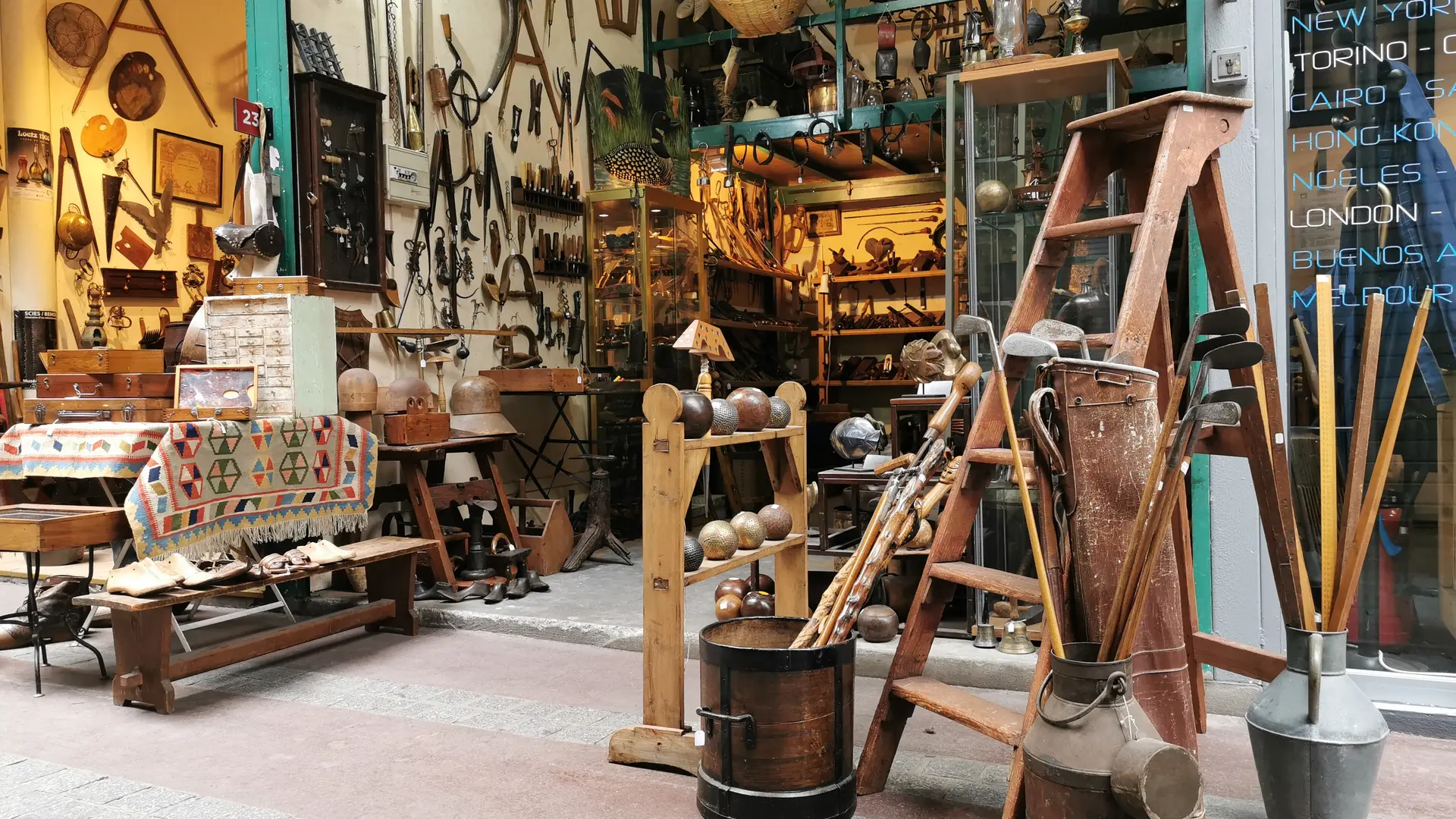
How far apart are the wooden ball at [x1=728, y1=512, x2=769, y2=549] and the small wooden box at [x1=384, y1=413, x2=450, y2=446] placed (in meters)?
2.32

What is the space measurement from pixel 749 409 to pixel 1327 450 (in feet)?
5.73

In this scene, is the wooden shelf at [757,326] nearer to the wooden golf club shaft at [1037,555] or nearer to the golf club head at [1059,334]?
the golf club head at [1059,334]

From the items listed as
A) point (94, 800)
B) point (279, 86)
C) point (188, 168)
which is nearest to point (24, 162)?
point (188, 168)

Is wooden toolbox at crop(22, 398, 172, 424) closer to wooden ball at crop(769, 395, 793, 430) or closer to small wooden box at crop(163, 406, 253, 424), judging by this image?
small wooden box at crop(163, 406, 253, 424)

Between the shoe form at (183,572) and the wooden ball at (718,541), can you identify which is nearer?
the wooden ball at (718,541)

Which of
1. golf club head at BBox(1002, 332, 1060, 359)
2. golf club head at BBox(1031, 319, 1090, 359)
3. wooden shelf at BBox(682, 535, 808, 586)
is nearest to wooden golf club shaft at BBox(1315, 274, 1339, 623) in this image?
golf club head at BBox(1031, 319, 1090, 359)

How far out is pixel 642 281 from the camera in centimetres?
739

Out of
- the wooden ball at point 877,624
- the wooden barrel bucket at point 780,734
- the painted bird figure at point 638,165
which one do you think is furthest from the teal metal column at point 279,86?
the wooden barrel bucket at point 780,734

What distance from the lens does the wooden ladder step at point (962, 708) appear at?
99.1 inches

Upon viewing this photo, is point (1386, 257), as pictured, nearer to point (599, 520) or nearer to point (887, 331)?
point (599, 520)

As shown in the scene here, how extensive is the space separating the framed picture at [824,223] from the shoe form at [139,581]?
274 inches

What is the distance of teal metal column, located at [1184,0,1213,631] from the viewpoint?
3.77 m

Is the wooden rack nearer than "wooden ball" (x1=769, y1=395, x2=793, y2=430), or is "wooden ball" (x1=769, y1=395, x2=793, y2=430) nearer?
the wooden rack

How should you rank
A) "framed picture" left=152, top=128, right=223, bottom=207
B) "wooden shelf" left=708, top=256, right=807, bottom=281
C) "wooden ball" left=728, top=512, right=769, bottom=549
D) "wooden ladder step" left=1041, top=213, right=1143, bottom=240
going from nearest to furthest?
"wooden ladder step" left=1041, top=213, right=1143, bottom=240 < "wooden ball" left=728, top=512, right=769, bottom=549 < "framed picture" left=152, top=128, right=223, bottom=207 < "wooden shelf" left=708, top=256, right=807, bottom=281
